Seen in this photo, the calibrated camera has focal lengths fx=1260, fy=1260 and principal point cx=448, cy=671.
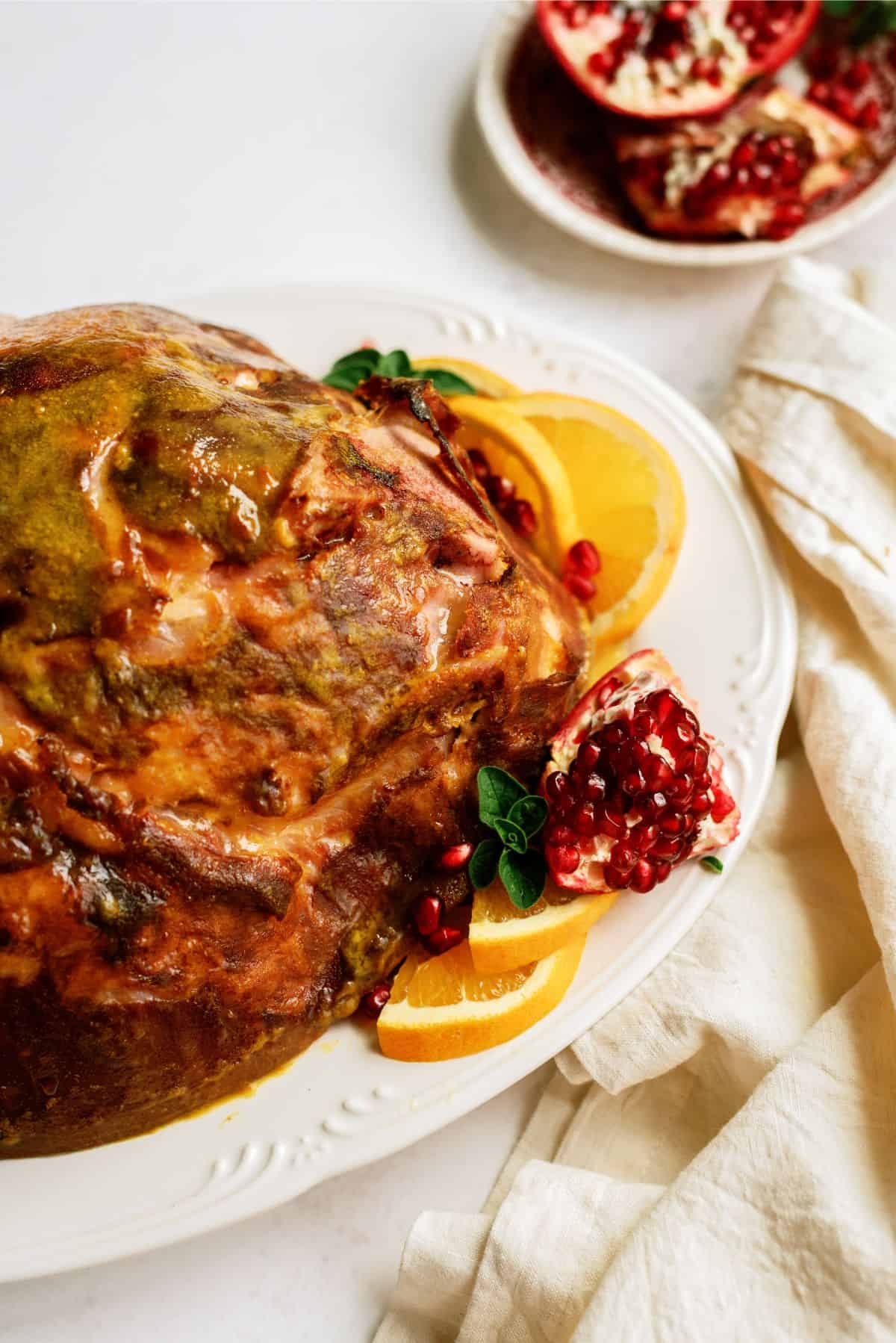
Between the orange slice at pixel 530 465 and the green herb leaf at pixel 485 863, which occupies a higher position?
the orange slice at pixel 530 465

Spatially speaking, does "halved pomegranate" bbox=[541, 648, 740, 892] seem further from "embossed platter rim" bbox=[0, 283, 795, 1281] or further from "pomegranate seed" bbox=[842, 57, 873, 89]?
"pomegranate seed" bbox=[842, 57, 873, 89]

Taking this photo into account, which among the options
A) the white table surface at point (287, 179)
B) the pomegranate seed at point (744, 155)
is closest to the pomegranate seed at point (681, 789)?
the white table surface at point (287, 179)

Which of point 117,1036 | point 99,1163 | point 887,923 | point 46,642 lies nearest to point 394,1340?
point 99,1163

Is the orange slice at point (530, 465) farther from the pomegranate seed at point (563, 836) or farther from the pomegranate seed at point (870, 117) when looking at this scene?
the pomegranate seed at point (870, 117)

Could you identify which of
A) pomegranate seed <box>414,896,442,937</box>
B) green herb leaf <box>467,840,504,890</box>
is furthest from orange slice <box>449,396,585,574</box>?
pomegranate seed <box>414,896,442,937</box>

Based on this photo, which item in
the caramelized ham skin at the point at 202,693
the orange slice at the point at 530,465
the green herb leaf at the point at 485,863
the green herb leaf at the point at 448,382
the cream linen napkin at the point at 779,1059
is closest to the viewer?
the caramelized ham skin at the point at 202,693

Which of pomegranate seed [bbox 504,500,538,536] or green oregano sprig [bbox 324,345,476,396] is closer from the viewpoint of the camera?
pomegranate seed [bbox 504,500,538,536]

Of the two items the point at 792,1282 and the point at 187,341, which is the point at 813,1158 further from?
the point at 187,341
